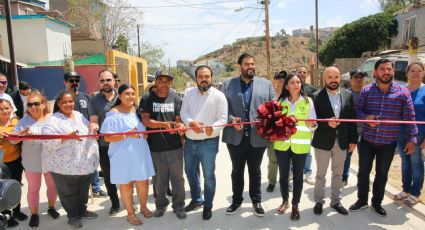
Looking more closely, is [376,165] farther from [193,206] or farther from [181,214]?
[181,214]

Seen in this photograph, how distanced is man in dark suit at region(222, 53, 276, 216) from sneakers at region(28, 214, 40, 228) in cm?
261

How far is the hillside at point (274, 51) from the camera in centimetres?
7875

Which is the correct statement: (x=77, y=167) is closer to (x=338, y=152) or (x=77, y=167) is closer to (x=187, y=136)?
(x=187, y=136)

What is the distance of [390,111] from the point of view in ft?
13.3

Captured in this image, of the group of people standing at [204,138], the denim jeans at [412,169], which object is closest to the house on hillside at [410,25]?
the denim jeans at [412,169]

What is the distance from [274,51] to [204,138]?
83364 millimetres

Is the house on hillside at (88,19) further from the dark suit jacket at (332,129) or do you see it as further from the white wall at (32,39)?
the dark suit jacket at (332,129)

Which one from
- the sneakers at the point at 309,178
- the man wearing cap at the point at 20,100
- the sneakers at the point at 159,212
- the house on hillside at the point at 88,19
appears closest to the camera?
the sneakers at the point at 159,212

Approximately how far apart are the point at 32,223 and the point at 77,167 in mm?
1037

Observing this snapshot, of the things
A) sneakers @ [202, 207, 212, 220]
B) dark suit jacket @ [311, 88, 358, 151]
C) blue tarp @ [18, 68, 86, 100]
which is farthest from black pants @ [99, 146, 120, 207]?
blue tarp @ [18, 68, 86, 100]

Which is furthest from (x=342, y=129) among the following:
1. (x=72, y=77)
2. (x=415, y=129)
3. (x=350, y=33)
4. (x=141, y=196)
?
(x=350, y=33)

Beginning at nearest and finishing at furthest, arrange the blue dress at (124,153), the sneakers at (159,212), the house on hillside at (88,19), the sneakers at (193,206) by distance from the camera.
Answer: the blue dress at (124,153) → the sneakers at (159,212) → the sneakers at (193,206) → the house on hillside at (88,19)

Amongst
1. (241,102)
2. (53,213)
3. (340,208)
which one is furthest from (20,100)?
(340,208)

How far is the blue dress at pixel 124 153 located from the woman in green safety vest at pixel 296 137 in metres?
1.71
